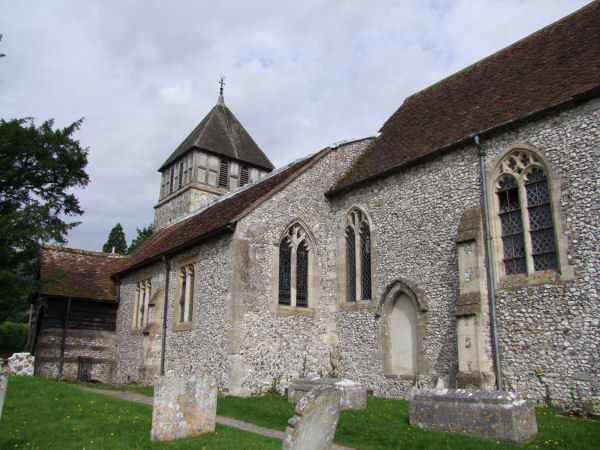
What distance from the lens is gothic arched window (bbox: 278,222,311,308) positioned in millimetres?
16000

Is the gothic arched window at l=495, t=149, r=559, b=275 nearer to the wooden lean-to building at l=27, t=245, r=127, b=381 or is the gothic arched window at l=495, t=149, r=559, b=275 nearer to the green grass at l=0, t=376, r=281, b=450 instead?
the green grass at l=0, t=376, r=281, b=450

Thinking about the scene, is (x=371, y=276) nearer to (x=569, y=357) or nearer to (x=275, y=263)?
(x=275, y=263)

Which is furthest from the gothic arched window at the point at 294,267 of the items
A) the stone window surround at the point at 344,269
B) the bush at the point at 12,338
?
the bush at the point at 12,338

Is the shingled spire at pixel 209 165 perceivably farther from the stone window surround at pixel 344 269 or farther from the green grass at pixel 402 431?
the green grass at pixel 402 431

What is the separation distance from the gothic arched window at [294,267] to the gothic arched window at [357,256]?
53.3 inches

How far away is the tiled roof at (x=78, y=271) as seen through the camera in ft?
76.4

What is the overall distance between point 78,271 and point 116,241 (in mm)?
27886

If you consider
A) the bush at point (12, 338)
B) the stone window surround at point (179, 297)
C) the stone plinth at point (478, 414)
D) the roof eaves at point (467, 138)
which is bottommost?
the stone plinth at point (478, 414)

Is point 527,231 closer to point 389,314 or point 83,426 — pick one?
point 389,314

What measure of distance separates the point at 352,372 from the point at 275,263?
13.3 ft

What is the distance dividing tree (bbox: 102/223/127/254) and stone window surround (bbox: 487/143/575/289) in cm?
4485

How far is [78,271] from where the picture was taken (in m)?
25.4

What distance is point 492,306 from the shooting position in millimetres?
11750

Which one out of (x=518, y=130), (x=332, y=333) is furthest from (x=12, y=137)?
(x=518, y=130)
